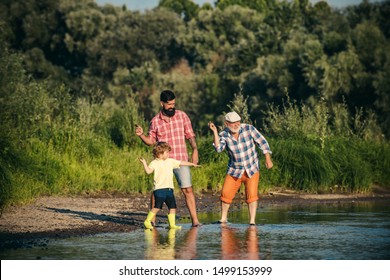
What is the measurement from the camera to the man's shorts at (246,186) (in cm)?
1565

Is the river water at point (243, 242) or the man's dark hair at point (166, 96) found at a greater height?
the man's dark hair at point (166, 96)

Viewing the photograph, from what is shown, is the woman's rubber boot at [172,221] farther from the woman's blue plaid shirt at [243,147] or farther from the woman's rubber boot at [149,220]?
the woman's blue plaid shirt at [243,147]

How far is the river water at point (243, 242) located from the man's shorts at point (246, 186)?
46 centimetres

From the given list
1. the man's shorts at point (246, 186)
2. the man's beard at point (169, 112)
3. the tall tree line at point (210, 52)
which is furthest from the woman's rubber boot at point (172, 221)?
the tall tree line at point (210, 52)

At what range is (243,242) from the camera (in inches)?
530

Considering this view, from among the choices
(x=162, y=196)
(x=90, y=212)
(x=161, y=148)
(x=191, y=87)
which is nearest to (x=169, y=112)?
(x=161, y=148)

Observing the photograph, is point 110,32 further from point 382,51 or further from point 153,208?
point 153,208

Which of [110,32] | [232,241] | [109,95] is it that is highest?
[110,32]

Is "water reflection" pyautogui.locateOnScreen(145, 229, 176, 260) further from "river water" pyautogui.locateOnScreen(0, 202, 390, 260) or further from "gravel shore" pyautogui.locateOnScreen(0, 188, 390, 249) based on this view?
"gravel shore" pyautogui.locateOnScreen(0, 188, 390, 249)

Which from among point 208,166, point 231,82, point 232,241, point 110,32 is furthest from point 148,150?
point 110,32

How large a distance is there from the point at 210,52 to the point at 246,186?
5353cm

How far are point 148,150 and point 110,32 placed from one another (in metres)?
46.1

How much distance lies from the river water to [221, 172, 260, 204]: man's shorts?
46cm

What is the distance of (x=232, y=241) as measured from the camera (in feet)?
44.6
